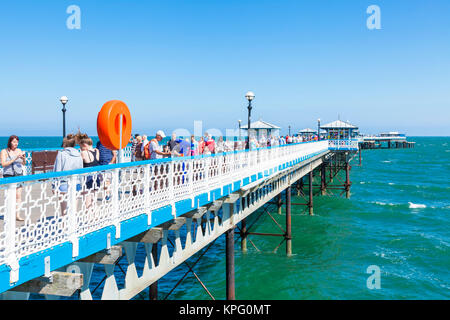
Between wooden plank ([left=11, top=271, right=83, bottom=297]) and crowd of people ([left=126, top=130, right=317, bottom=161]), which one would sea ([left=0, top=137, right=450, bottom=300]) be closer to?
crowd of people ([left=126, top=130, right=317, bottom=161])

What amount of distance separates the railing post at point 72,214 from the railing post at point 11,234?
75cm

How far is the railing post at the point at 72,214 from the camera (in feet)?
15.0

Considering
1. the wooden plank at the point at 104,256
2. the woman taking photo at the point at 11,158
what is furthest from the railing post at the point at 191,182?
the woman taking photo at the point at 11,158

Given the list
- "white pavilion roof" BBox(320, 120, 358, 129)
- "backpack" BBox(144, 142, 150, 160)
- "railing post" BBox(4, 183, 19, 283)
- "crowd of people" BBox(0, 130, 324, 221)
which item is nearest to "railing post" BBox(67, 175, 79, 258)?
"crowd of people" BBox(0, 130, 324, 221)

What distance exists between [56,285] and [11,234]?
946mm

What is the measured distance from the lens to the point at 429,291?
1359cm

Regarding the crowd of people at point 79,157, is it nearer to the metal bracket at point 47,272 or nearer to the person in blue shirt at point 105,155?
the person in blue shirt at point 105,155

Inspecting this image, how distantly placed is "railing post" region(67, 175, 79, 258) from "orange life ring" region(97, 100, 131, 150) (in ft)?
2.72

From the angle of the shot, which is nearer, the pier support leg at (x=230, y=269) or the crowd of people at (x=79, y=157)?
the crowd of people at (x=79, y=157)

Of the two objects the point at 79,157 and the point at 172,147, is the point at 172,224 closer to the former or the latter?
the point at 79,157

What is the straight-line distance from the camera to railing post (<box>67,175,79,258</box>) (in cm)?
456

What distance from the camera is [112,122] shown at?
17.1ft

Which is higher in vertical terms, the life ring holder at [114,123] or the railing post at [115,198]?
the life ring holder at [114,123]
